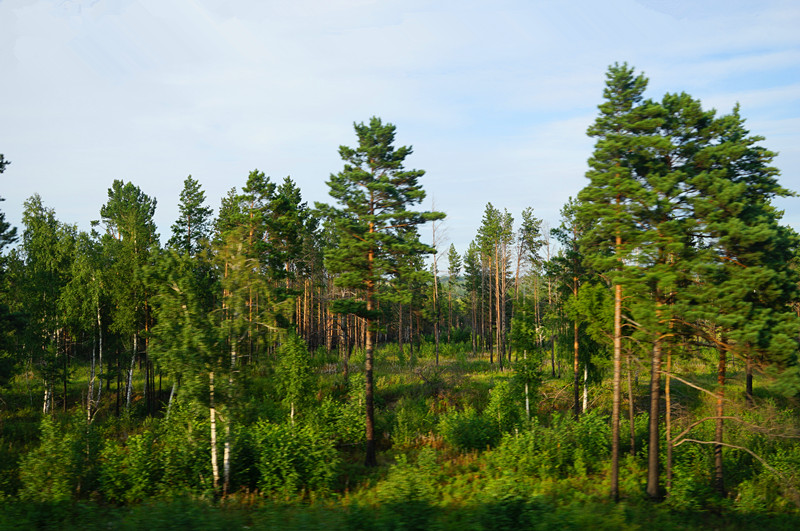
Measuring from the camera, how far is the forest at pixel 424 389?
1398cm

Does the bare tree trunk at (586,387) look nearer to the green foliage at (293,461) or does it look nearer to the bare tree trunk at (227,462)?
the green foliage at (293,461)

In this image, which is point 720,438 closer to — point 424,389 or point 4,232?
point 424,389

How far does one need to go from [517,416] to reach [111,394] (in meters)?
30.7

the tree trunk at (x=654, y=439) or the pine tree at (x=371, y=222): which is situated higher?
the pine tree at (x=371, y=222)

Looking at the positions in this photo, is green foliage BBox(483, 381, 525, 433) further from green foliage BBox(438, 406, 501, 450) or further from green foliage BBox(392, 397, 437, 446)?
green foliage BBox(392, 397, 437, 446)

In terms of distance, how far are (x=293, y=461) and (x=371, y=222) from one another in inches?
493

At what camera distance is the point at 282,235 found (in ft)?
104

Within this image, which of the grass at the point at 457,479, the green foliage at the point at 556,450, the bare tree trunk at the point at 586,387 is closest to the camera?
the grass at the point at 457,479

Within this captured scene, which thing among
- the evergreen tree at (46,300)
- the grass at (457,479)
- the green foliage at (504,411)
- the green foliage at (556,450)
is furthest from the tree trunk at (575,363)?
the evergreen tree at (46,300)

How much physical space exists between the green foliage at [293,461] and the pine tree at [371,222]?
5.25 metres

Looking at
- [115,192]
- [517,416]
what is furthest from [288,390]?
[115,192]

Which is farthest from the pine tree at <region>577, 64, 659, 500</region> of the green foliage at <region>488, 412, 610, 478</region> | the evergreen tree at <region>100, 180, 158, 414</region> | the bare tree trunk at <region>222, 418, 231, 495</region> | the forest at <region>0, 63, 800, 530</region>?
the evergreen tree at <region>100, 180, 158, 414</region>

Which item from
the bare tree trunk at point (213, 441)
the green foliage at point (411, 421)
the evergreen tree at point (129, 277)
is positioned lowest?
the green foliage at point (411, 421)

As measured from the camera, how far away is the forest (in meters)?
14.0
